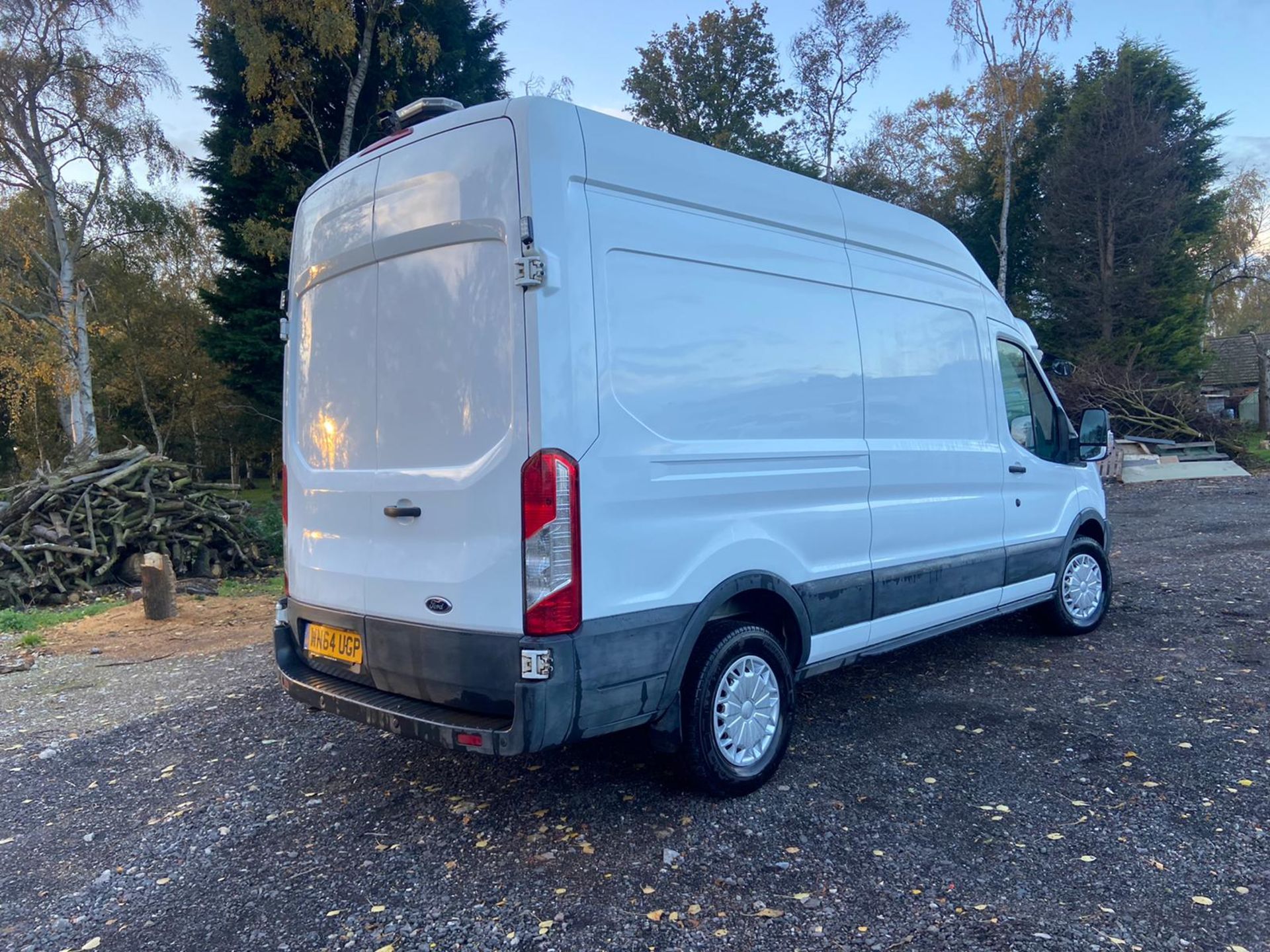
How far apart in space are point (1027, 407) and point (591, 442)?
12.5 ft

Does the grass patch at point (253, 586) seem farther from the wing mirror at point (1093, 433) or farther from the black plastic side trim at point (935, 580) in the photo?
the wing mirror at point (1093, 433)

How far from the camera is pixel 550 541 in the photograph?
2.84 metres

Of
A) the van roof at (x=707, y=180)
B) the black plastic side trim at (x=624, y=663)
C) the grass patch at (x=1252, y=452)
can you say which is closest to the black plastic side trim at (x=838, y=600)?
the black plastic side trim at (x=624, y=663)

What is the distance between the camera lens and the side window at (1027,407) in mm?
5316

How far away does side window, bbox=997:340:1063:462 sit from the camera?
5.32m

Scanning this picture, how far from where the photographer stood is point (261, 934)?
2.66 meters

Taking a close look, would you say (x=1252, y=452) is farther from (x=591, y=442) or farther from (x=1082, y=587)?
(x=591, y=442)

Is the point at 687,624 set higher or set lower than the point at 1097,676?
higher

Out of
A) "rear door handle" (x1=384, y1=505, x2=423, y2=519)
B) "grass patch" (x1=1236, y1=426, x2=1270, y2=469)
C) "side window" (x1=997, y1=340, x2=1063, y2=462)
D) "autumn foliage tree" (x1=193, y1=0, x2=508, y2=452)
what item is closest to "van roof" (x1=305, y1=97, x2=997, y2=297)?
"side window" (x1=997, y1=340, x2=1063, y2=462)

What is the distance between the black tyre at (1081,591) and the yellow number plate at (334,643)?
15.6ft

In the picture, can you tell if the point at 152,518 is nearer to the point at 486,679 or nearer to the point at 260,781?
the point at 260,781

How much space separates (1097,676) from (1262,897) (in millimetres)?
2501

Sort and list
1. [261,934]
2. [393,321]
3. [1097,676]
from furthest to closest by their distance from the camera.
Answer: [1097,676] < [393,321] < [261,934]

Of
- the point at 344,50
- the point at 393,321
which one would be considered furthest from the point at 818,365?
the point at 344,50
